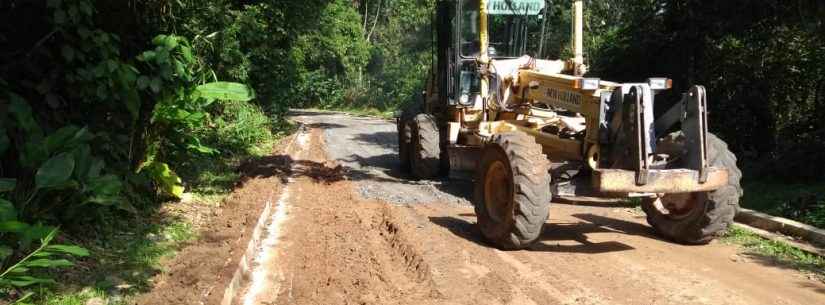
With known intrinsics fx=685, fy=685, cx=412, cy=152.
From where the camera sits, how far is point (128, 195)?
6.97 m

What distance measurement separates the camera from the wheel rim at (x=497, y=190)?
6832 mm

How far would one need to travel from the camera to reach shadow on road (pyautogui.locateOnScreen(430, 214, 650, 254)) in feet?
22.2

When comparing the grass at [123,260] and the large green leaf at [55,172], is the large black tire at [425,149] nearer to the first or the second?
the grass at [123,260]

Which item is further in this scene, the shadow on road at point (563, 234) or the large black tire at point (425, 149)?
the large black tire at point (425, 149)

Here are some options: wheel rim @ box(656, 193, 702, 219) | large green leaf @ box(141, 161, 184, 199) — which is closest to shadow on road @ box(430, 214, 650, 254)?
wheel rim @ box(656, 193, 702, 219)

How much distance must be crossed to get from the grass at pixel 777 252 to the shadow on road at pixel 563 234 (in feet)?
3.09

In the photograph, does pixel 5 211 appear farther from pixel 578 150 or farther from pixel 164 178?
pixel 578 150

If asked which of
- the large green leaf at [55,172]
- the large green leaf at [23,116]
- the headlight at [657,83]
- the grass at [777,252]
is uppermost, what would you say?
the headlight at [657,83]

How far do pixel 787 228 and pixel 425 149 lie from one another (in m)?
5.18

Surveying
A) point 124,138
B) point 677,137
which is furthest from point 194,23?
point 677,137

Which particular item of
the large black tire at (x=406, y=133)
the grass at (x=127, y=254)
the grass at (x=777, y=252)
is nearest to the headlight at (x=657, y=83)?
the grass at (x=777, y=252)

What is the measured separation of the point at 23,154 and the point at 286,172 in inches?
234

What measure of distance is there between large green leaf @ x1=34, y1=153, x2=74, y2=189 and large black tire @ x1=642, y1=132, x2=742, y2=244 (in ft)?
17.5

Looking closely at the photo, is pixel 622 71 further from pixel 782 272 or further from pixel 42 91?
pixel 42 91
